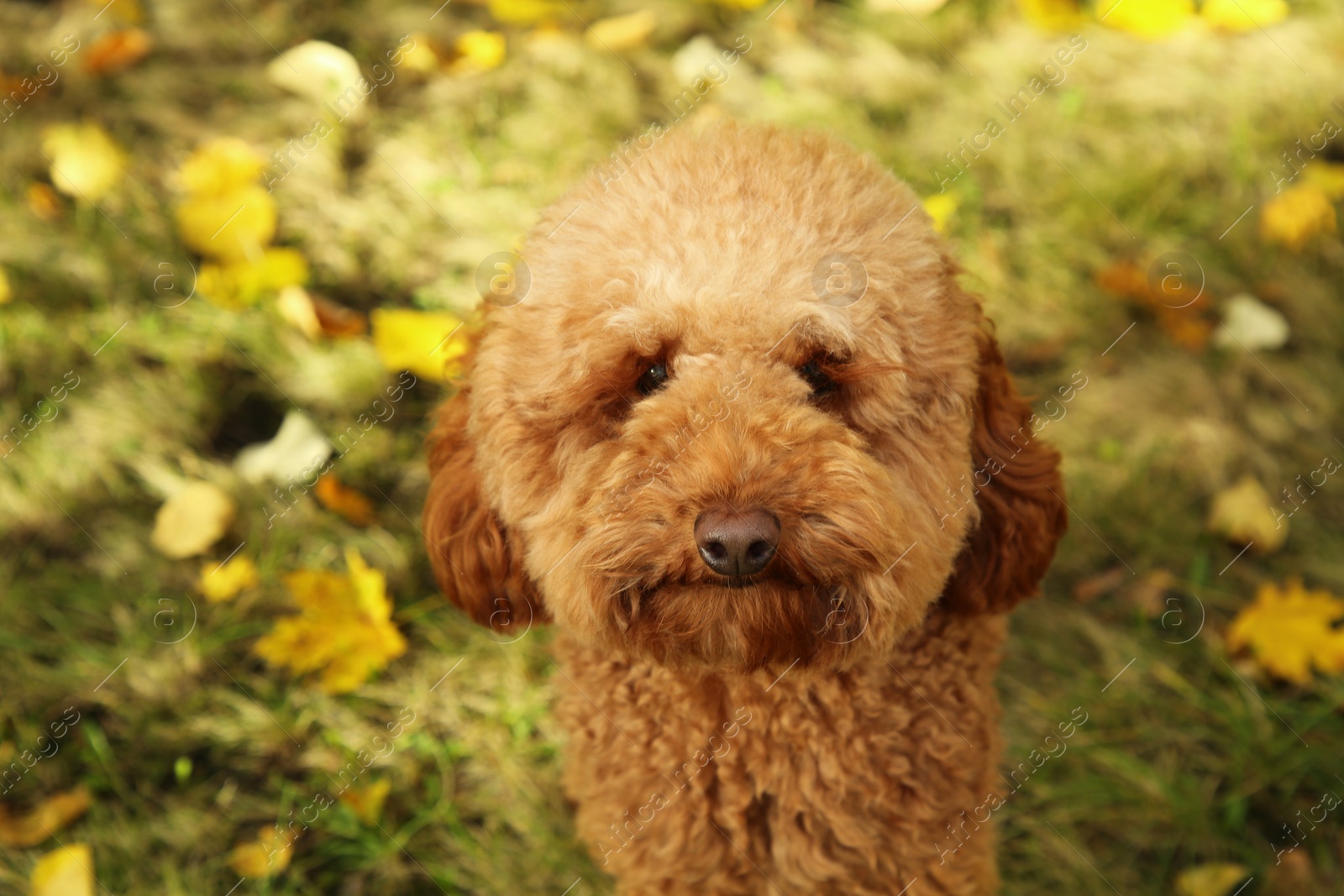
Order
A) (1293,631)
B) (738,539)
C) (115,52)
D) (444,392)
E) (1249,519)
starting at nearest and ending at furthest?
1. (738,539)
2. (1293,631)
3. (1249,519)
4. (444,392)
5. (115,52)

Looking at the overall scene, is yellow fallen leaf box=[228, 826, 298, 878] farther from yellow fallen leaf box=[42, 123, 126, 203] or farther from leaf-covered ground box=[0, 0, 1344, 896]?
yellow fallen leaf box=[42, 123, 126, 203]

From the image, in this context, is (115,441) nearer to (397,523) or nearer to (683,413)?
(397,523)

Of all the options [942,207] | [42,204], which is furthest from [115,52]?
[942,207]

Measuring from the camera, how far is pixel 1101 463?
3033 millimetres

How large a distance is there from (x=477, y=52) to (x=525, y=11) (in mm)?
267

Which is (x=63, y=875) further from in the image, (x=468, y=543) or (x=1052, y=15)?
(x=1052, y=15)

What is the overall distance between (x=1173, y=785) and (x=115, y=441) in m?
2.91

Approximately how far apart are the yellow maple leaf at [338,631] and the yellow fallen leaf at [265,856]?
37cm

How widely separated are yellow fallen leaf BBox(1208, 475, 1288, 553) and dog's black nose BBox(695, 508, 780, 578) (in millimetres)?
1946

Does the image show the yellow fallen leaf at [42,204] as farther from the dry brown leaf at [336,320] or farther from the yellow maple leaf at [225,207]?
the dry brown leaf at [336,320]

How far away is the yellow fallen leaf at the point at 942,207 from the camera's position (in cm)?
314

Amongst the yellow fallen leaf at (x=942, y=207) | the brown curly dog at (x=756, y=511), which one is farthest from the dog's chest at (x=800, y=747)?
the yellow fallen leaf at (x=942, y=207)

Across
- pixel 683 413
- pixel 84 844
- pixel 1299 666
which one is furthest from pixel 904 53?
pixel 84 844

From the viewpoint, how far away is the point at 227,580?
2.75m
